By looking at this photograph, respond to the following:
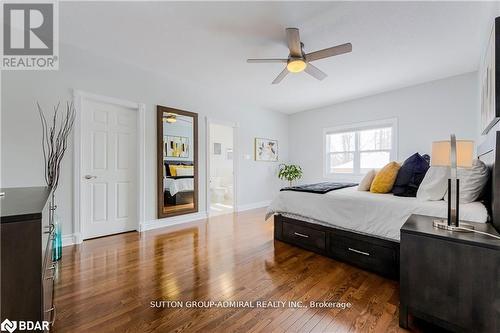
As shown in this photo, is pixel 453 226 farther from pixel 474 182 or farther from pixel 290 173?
pixel 290 173

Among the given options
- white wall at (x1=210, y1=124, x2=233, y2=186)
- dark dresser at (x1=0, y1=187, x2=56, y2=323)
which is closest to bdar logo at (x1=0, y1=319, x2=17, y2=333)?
dark dresser at (x1=0, y1=187, x2=56, y2=323)

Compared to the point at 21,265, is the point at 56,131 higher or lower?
higher

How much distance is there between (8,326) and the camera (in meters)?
0.84

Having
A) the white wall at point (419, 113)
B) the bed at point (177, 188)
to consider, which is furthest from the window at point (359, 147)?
the bed at point (177, 188)

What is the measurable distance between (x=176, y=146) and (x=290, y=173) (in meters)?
3.08

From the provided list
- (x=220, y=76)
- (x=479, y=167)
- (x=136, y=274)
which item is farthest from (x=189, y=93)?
(x=479, y=167)

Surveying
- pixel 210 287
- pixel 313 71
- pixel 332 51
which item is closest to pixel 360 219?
pixel 210 287

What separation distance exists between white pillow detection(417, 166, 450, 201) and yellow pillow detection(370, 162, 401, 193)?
0.42 metres

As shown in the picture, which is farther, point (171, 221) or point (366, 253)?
point (171, 221)

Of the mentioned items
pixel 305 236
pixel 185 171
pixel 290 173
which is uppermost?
pixel 185 171

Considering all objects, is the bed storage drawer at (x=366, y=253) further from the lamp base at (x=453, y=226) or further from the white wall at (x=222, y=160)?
the white wall at (x=222, y=160)

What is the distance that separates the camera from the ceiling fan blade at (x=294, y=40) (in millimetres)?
2297

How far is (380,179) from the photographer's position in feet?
8.73

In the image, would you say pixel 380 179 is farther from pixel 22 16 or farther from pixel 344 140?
pixel 22 16
